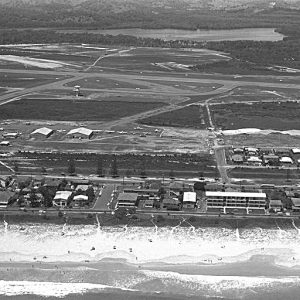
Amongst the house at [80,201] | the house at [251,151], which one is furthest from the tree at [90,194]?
the house at [251,151]

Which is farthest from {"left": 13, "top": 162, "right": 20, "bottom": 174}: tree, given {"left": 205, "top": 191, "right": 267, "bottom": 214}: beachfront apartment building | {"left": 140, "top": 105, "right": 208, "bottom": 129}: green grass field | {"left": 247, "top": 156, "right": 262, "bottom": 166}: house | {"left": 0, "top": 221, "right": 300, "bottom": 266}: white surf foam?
{"left": 247, "top": 156, "right": 262, "bottom": 166}: house

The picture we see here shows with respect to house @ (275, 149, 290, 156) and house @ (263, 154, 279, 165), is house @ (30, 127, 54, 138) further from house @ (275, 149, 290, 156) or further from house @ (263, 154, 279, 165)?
house @ (275, 149, 290, 156)

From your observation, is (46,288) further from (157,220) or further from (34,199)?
(34,199)

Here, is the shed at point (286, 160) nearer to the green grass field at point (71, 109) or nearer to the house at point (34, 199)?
the house at point (34, 199)

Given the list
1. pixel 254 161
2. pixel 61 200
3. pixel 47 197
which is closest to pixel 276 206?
pixel 254 161

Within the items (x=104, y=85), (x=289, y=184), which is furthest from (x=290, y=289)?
(x=104, y=85)

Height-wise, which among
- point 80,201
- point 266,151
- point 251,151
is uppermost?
point 80,201

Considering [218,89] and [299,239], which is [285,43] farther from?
[299,239]
